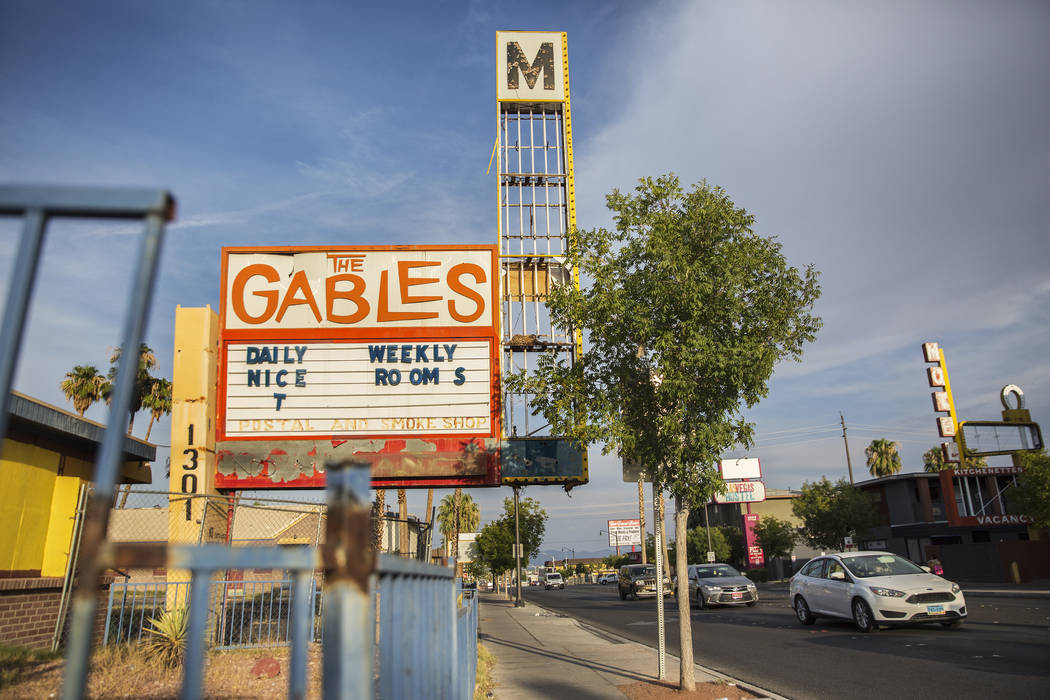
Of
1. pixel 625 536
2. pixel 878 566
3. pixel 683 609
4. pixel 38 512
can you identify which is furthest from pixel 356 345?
pixel 625 536

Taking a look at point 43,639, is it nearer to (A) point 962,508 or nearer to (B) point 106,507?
(B) point 106,507

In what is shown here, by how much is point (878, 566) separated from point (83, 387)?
114 feet

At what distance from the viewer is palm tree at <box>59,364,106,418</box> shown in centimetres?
3478

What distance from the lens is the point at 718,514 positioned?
245 ft

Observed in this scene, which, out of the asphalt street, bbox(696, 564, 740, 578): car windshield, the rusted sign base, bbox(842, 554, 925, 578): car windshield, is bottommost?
the asphalt street

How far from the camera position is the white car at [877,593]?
1310 cm

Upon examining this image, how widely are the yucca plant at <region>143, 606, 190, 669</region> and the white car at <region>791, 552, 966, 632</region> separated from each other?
11441 mm

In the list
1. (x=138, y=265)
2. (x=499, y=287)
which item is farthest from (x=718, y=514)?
(x=138, y=265)

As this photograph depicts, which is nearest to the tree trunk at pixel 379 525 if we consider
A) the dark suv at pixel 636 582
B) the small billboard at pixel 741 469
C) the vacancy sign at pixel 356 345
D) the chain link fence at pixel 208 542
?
the chain link fence at pixel 208 542

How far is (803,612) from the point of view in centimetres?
1605

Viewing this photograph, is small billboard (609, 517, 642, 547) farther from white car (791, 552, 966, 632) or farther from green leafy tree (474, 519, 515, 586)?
white car (791, 552, 966, 632)

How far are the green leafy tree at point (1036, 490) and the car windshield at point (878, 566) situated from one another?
818 inches

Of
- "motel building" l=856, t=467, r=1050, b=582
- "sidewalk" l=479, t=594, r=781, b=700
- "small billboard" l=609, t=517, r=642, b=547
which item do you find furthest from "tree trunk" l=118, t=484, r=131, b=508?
"small billboard" l=609, t=517, r=642, b=547

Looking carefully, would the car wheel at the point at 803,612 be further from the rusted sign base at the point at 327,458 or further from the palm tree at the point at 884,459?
the palm tree at the point at 884,459
